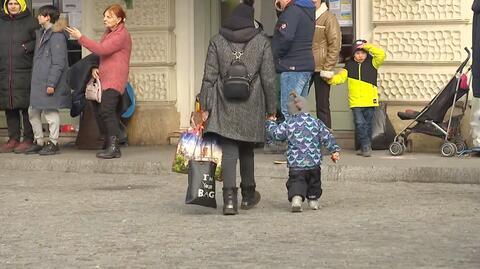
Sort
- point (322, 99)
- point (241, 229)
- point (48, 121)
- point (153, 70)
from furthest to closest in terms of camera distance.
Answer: point (153, 70), point (48, 121), point (322, 99), point (241, 229)

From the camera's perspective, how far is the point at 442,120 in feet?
40.0

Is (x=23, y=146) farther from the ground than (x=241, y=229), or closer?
farther from the ground

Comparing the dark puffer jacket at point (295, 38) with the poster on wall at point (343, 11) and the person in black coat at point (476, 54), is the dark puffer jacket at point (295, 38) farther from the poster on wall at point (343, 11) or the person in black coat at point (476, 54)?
the person in black coat at point (476, 54)

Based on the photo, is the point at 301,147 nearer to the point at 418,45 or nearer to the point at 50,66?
the point at 418,45

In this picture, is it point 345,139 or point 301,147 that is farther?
point 345,139

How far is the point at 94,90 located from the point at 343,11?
3.17 m

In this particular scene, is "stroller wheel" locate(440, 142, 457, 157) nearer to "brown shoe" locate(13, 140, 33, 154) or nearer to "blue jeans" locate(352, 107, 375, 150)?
"blue jeans" locate(352, 107, 375, 150)

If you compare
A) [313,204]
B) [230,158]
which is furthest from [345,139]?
[230,158]

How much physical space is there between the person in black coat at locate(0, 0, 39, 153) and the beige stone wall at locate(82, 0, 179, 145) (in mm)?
1326

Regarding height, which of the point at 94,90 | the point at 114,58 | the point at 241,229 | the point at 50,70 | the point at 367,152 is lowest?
the point at 241,229

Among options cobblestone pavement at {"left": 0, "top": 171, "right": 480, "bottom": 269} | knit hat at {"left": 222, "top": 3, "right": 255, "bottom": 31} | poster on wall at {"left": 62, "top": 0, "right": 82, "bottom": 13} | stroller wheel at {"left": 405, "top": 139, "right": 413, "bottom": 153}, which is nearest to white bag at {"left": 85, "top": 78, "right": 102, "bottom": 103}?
cobblestone pavement at {"left": 0, "top": 171, "right": 480, "bottom": 269}

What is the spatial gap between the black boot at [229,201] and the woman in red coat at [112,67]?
12.5 feet

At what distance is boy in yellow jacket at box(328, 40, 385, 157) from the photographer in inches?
487

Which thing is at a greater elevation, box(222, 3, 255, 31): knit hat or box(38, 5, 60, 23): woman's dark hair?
box(38, 5, 60, 23): woman's dark hair
